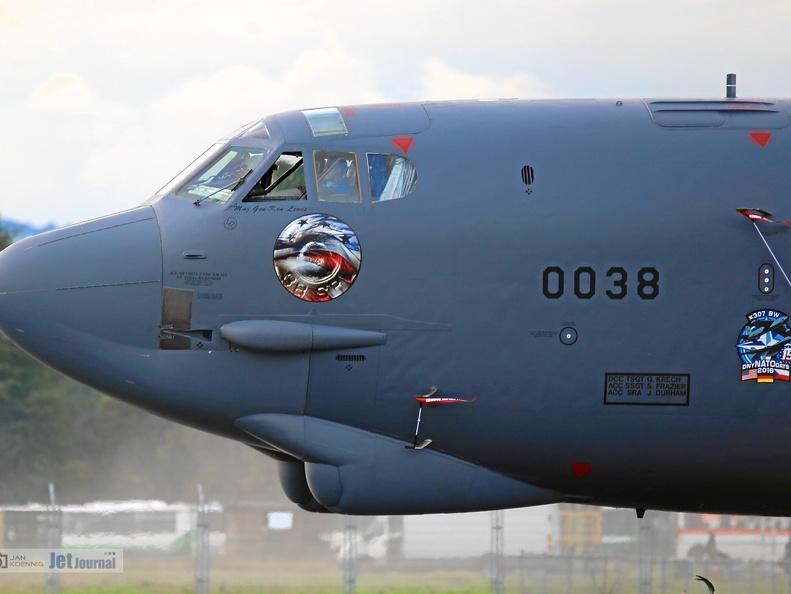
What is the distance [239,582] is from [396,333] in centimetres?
880

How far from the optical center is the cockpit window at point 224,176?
7848 mm

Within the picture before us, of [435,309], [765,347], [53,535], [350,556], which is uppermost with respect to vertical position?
[435,309]

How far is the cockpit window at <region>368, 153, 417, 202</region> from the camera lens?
25.4 feet

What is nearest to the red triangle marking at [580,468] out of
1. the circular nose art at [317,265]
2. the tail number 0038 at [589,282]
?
the tail number 0038 at [589,282]

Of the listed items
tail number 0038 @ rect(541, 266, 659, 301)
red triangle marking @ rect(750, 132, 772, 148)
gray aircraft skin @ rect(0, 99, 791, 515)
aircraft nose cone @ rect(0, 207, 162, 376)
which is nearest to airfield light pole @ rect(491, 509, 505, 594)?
gray aircraft skin @ rect(0, 99, 791, 515)

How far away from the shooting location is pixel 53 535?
16.0 m

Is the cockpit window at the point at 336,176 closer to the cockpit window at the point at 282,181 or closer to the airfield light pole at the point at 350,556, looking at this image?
the cockpit window at the point at 282,181

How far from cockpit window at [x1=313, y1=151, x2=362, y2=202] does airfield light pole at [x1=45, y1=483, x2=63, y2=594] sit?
9.71 metres

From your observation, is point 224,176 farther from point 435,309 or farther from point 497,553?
point 497,553

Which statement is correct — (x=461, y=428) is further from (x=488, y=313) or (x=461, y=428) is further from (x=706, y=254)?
(x=706, y=254)

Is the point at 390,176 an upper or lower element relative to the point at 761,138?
lower

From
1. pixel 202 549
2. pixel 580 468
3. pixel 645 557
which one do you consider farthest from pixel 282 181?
pixel 645 557

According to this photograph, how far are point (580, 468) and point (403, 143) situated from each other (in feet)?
8.21

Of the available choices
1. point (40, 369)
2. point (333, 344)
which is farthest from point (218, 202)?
point (40, 369)
